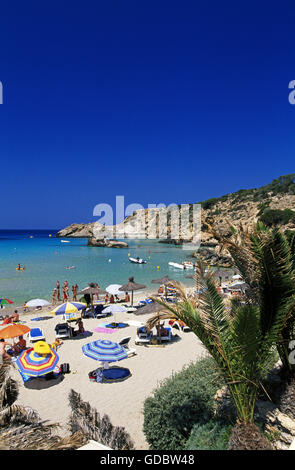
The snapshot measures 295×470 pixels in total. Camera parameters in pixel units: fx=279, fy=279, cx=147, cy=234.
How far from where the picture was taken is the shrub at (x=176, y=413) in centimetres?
539

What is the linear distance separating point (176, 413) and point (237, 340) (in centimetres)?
245

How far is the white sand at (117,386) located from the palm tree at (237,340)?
0.61m

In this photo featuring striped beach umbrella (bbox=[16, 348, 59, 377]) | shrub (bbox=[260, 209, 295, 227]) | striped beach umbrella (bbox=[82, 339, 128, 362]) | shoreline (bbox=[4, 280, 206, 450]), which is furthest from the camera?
shrub (bbox=[260, 209, 295, 227])

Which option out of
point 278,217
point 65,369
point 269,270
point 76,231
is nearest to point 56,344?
point 65,369

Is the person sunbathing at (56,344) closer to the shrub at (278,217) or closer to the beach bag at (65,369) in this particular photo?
the beach bag at (65,369)

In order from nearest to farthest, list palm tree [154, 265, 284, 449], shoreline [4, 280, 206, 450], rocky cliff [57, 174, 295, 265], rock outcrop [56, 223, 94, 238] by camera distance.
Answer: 1. palm tree [154, 265, 284, 449]
2. shoreline [4, 280, 206, 450]
3. rocky cliff [57, 174, 295, 265]
4. rock outcrop [56, 223, 94, 238]

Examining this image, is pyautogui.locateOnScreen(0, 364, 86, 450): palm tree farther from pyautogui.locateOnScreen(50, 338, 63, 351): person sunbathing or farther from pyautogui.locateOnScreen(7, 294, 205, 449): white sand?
pyautogui.locateOnScreen(50, 338, 63, 351): person sunbathing

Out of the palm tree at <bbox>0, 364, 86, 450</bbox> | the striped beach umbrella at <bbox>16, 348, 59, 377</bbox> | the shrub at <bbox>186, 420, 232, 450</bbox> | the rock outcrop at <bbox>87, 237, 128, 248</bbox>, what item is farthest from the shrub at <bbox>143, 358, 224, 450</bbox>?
the rock outcrop at <bbox>87, 237, 128, 248</bbox>

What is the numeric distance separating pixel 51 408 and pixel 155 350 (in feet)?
16.7

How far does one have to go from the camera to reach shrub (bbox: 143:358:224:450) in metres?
5.39

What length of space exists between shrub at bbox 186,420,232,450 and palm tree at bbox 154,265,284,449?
465mm

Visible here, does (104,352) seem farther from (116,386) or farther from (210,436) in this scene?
(210,436)

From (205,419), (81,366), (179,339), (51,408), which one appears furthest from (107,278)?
(205,419)
